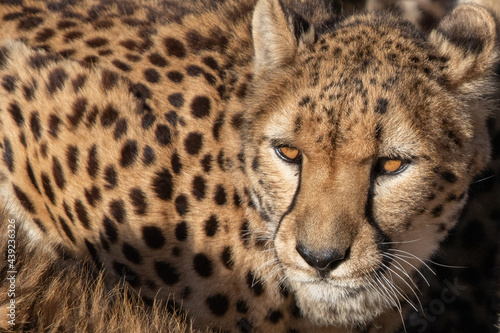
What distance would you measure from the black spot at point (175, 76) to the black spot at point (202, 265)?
2.23 ft

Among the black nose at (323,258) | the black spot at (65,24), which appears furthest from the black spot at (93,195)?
the black nose at (323,258)

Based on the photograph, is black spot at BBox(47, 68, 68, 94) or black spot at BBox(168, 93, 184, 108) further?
black spot at BBox(47, 68, 68, 94)

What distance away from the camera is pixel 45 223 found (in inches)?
127

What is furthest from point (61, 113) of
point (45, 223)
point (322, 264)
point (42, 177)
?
point (322, 264)

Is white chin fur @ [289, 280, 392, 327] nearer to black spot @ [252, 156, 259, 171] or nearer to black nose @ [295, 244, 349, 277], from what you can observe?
black nose @ [295, 244, 349, 277]

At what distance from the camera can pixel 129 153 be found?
9.64 ft

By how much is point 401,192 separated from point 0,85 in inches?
67.9

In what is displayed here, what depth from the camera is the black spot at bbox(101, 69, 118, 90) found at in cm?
303

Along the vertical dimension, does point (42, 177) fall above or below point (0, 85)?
below

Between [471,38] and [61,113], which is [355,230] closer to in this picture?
[471,38]

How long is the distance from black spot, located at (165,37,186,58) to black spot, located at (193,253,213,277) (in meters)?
0.81

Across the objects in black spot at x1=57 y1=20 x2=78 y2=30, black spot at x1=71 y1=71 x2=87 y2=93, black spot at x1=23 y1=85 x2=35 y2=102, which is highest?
black spot at x1=57 y1=20 x2=78 y2=30

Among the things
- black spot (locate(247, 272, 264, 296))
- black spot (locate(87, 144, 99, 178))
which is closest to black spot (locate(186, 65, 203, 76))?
black spot (locate(87, 144, 99, 178))

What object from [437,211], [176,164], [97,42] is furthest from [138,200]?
[437,211]
